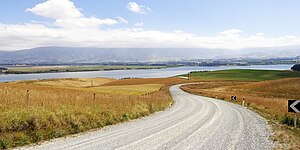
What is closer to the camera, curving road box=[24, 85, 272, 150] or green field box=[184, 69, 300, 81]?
curving road box=[24, 85, 272, 150]

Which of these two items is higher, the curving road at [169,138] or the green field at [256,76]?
the curving road at [169,138]

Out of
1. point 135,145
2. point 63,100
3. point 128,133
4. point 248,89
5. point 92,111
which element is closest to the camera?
point 135,145

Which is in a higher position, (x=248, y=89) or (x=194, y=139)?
(x=194, y=139)

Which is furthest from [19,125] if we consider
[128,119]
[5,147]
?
[128,119]

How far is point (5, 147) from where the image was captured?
12.1 metres

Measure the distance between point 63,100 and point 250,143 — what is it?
12.4 meters

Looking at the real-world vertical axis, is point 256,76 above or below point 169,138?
below

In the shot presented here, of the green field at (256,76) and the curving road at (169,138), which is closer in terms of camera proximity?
the curving road at (169,138)

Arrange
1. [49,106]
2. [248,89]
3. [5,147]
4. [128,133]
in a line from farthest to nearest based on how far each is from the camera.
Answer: [248,89] → [49,106] → [128,133] → [5,147]

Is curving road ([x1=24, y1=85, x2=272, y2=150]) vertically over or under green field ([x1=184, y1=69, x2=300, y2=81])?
over

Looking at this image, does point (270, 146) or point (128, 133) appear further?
point (128, 133)

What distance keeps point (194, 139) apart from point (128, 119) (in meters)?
7.91

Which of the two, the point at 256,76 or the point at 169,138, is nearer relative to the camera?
the point at 169,138

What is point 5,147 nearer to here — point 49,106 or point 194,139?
point 49,106
